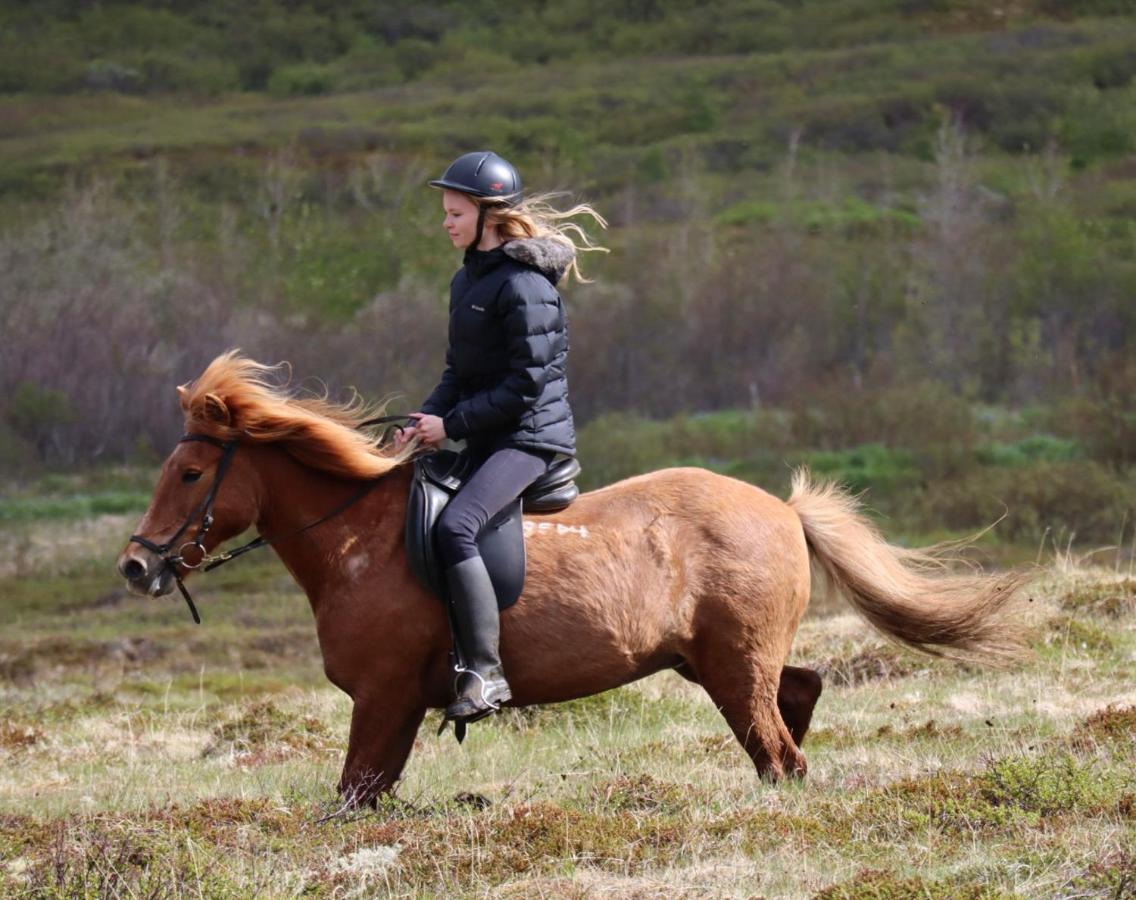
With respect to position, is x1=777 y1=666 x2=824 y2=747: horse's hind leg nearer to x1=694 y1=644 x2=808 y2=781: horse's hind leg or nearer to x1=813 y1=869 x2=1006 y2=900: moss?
x1=694 y1=644 x2=808 y2=781: horse's hind leg

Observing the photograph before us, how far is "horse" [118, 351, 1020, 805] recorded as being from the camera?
6.41 m

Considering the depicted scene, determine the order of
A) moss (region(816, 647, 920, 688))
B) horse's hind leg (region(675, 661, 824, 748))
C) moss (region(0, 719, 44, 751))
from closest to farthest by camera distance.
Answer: horse's hind leg (region(675, 661, 824, 748))
moss (region(816, 647, 920, 688))
moss (region(0, 719, 44, 751))

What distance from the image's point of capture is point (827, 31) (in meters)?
81.8

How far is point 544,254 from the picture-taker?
6.49 meters

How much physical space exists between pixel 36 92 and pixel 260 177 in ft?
30.7

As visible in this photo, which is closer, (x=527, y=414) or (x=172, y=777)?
(x=527, y=414)

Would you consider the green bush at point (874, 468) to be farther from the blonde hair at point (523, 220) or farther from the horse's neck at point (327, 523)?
the horse's neck at point (327, 523)

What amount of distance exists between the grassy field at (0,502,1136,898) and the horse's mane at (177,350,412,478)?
4.75ft

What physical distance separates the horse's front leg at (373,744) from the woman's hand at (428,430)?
1.08 meters

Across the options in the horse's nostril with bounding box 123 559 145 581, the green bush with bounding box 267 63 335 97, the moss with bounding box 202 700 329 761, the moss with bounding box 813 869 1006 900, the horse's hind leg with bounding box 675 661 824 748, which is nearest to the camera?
the moss with bounding box 813 869 1006 900

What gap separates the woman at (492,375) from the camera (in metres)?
6.27

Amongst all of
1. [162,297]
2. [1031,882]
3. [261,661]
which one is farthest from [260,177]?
[1031,882]

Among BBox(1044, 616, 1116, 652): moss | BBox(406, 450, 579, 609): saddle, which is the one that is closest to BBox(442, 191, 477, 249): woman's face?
BBox(406, 450, 579, 609): saddle

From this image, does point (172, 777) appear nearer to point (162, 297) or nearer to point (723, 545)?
point (723, 545)
